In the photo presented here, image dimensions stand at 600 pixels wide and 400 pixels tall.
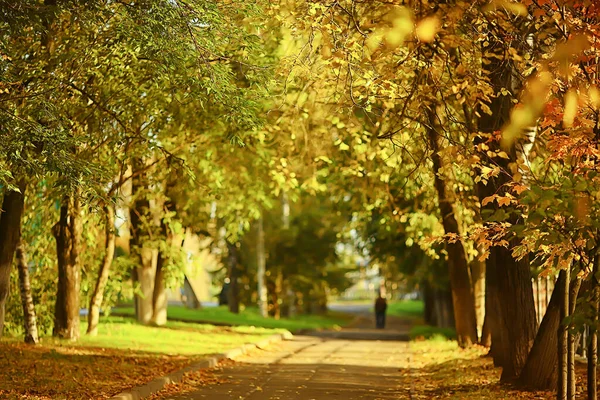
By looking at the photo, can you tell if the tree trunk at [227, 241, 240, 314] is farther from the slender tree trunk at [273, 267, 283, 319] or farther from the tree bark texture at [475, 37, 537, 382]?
the tree bark texture at [475, 37, 537, 382]

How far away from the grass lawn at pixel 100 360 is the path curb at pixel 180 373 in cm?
27

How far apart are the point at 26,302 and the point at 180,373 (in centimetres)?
445

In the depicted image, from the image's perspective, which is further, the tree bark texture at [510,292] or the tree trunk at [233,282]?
the tree trunk at [233,282]

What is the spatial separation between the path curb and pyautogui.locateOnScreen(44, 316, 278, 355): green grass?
35 centimetres

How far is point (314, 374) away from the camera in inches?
707

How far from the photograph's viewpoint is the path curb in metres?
12.9

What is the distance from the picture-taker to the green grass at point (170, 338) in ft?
68.9

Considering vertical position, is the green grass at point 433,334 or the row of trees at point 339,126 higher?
the row of trees at point 339,126

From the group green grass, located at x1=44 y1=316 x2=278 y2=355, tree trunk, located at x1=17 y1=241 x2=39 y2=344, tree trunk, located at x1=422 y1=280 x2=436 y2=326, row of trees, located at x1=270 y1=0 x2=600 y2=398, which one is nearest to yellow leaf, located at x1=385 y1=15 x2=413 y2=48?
row of trees, located at x1=270 y1=0 x2=600 y2=398

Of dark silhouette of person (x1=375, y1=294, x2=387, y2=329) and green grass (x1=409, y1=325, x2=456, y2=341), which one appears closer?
green grass (x1=409, y1=325, x2=456, y2=341)

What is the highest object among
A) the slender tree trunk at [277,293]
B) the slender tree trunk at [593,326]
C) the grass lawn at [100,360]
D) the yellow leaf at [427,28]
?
the yellow leaf at [427,28]

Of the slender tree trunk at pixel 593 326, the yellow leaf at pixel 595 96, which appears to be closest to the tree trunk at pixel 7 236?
the slender tree trunk at pixel 593 326

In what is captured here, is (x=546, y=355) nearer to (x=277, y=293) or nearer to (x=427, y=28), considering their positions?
(x=427, y=28)

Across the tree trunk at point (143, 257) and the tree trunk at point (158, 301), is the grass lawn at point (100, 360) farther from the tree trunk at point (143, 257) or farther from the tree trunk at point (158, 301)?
the tree trunk at point (158, 301)
